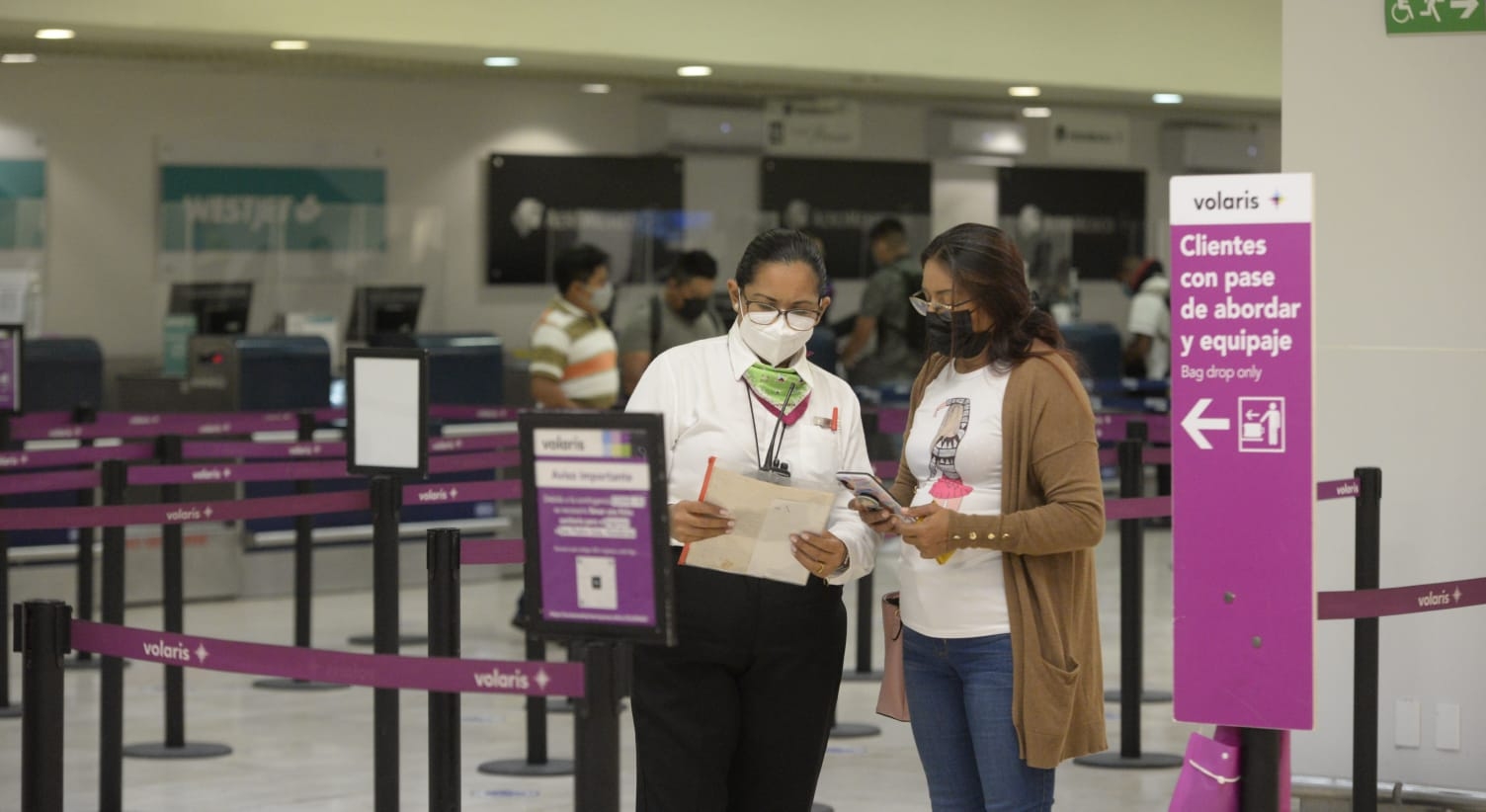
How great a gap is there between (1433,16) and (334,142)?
9.10m

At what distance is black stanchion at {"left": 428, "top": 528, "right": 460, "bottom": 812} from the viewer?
4.01 m

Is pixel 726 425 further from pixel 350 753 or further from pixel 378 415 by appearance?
pixel 350 753

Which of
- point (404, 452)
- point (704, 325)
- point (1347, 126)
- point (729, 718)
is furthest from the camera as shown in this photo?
point (704, 325)

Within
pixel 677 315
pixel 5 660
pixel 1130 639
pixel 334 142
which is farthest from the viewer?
pixel 334 142

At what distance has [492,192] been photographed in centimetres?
1428

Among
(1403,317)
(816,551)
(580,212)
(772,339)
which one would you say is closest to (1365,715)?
(1403,317)

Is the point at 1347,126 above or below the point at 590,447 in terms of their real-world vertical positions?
above

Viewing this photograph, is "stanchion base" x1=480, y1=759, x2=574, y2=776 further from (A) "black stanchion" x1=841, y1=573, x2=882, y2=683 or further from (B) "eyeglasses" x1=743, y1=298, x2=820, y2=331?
(B) "eyeglasses" x1=743, y1=298, x2=820, y2=331

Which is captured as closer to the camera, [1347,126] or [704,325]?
[1347,126]

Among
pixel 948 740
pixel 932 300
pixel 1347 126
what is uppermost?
pixel 1347 126

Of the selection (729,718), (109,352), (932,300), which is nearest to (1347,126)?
(932,300)

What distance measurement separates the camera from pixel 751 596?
3561 mm

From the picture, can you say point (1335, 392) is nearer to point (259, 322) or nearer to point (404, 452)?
point (404, 452)

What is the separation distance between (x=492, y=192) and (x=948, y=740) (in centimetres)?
1098
